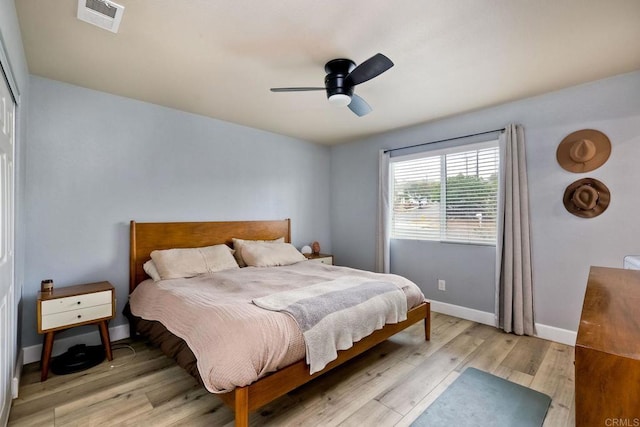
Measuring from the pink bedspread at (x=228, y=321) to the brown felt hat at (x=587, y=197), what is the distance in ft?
5.54

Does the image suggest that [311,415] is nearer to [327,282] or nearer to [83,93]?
[327,282]

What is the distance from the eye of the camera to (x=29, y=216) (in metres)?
2.60

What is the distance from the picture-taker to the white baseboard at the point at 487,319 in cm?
293

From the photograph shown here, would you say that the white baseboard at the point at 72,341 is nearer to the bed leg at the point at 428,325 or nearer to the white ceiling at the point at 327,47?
the white ceiling at the point at 327,47

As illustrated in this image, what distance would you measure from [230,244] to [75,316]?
1.70 metres

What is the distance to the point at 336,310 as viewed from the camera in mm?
2121

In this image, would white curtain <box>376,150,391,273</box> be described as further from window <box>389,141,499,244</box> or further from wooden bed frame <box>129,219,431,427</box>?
wooden bed frame <box>129,219,431,427</box>

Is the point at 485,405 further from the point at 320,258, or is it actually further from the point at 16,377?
the point at 16,377

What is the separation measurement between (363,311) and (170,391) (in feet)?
4.90

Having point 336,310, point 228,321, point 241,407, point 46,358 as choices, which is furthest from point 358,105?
point 46,358

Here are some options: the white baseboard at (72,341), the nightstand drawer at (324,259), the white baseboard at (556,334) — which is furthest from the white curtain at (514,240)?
the white baseboard at (72,341)

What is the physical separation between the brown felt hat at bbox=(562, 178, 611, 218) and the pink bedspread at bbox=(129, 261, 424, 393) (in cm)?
169

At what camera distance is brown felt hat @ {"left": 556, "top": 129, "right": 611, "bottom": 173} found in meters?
2.73

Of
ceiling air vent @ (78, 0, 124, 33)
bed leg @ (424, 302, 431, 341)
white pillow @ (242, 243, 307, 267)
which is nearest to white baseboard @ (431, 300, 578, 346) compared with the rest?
bed leg @ (424, 302, 431, 341)
